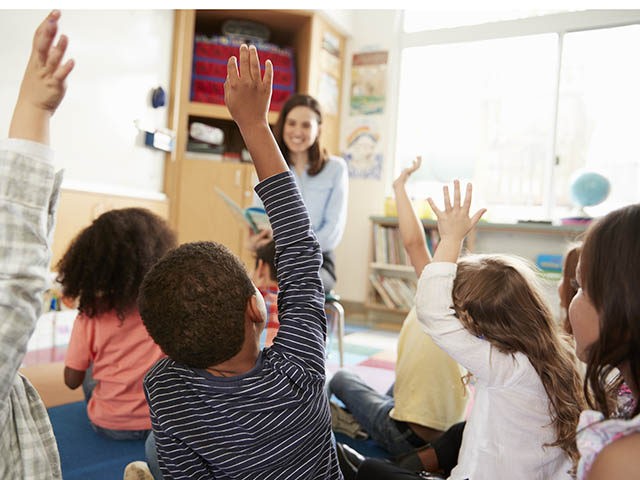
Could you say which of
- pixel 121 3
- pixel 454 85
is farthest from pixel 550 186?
pixel 121 3

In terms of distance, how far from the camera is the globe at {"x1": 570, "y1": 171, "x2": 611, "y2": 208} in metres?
3.38

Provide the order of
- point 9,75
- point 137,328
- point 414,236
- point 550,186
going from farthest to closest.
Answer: point 550,186 < point 9,75 < point 137,328 < point 414,236

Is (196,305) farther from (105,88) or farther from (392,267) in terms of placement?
(392,267)

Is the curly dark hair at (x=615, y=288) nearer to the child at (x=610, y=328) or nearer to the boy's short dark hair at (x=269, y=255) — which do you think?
the child at (x=610, y=328)

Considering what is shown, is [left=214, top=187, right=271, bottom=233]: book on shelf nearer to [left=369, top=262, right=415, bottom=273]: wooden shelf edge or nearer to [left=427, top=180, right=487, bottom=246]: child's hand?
[left=427, top=180, right=487, bottom=246]: child's hand

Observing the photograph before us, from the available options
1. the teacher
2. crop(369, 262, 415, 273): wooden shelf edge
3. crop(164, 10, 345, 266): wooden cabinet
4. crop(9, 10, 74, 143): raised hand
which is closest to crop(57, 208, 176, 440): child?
crop(9, 10, 74, 143): raised hand

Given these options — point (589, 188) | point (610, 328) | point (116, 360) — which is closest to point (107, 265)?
point (116, 360)

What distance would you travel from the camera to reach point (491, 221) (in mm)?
3832

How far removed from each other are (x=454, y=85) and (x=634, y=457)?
389 cm

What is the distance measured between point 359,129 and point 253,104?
365 centimetres

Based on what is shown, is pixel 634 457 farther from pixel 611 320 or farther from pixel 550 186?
Answer: pixel 550 186

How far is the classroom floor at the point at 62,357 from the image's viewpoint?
1.98 m

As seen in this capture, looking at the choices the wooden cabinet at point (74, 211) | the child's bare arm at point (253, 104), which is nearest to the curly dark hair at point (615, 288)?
the child's bare arm at point (253, 104)

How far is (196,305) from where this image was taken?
72 cm
